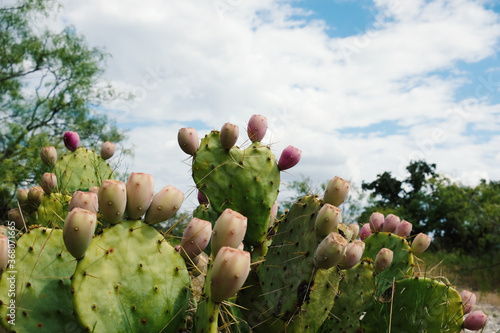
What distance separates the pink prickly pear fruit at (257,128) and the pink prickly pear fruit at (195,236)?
0.76 metres

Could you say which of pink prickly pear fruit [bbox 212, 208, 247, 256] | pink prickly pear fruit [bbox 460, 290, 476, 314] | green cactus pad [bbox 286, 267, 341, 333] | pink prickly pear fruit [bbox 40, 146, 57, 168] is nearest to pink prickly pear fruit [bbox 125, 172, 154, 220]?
pink prickly pear fruit [bbox 212, 208, 247, 256]

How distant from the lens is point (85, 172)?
3.23m

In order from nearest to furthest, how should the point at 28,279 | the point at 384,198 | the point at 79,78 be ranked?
1. the point at 28,279
2. the point at 79,78
3. the point at 384,198

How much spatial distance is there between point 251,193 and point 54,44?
45.3 feet

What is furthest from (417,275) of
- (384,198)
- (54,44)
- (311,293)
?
(384,198)

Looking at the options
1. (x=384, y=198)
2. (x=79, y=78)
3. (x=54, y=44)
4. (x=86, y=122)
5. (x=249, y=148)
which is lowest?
(x=384, y=198)

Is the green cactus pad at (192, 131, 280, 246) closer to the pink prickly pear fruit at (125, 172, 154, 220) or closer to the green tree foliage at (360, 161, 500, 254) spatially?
the pink prickly pear fruit at (125, 172, 154, 220)

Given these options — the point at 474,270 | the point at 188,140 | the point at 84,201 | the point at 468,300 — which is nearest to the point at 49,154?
the point at 188,140

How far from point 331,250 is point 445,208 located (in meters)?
17.6

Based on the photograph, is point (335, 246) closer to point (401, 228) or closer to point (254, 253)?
point (254, 253)

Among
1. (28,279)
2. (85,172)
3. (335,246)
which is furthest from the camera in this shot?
(85,172)

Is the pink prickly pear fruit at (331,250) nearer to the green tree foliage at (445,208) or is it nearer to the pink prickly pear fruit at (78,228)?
the pink prickly pear fruit at (78,228)

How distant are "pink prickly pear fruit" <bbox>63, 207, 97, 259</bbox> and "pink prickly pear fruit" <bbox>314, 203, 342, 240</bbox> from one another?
0.69 metres

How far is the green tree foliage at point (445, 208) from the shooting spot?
46.8 ft
